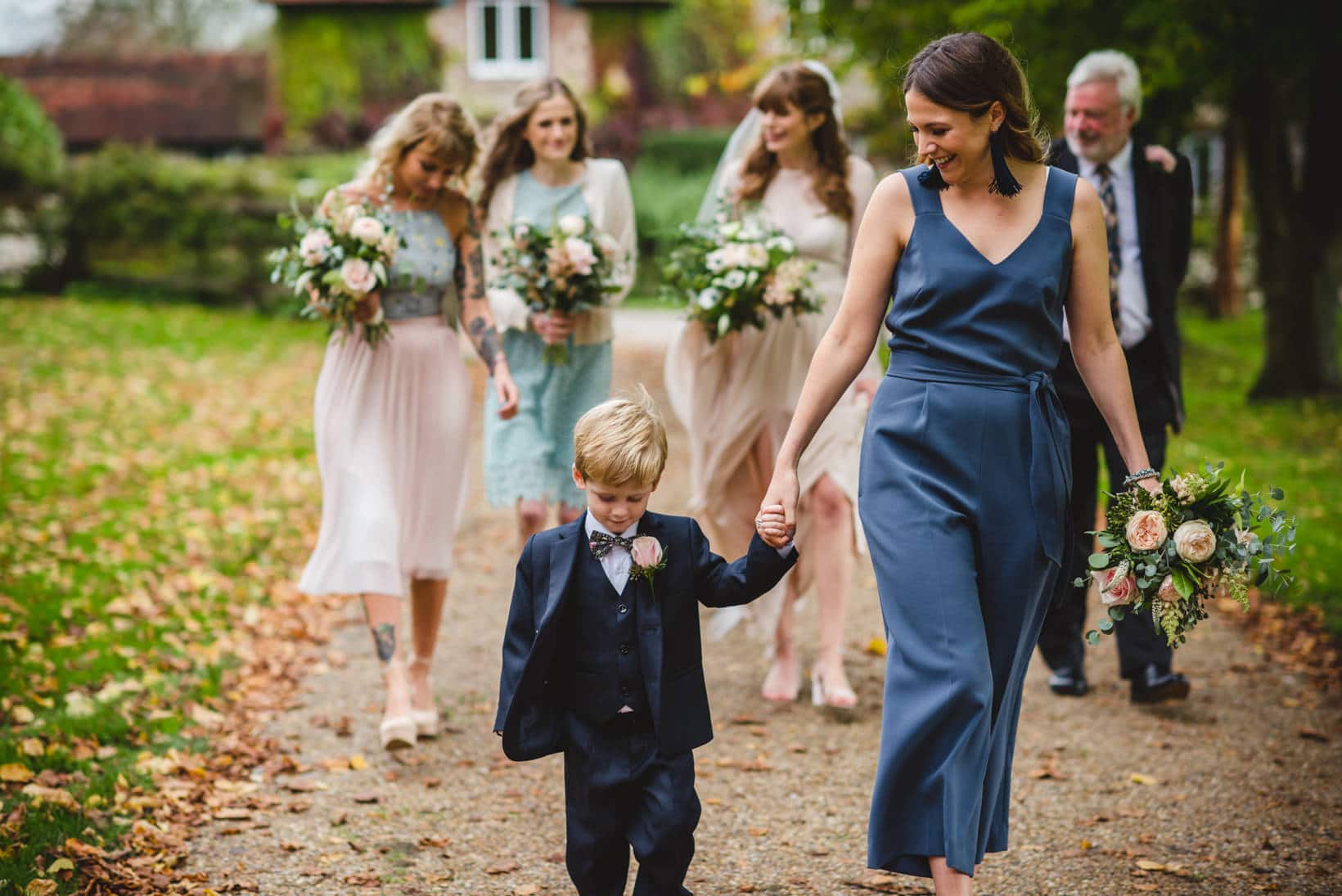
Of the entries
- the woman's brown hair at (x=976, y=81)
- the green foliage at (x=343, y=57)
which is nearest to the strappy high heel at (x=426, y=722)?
the woman's brown hair at (x=976, y=81)

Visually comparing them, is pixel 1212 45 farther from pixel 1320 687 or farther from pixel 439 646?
pixel 439 646

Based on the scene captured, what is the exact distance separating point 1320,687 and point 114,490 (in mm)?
8429

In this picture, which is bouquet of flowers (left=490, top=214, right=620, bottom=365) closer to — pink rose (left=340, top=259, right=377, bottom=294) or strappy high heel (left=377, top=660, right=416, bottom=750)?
pink rose (left=340, top=259, right=377, bottom=294)

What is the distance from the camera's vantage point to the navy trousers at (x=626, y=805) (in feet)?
11.6

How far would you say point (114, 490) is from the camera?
10.4 m

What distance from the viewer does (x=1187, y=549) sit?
337 cm

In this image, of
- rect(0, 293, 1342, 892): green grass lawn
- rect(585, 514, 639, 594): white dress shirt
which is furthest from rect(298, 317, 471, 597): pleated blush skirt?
rect(585, 514, 639, 594): white dress shirt

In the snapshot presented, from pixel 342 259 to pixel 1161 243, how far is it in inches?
139

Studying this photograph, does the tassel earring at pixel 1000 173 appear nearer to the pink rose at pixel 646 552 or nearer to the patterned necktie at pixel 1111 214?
the pink rose at pixel 646 552

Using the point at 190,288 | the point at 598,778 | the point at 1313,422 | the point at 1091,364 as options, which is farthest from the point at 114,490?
the point at 190,288

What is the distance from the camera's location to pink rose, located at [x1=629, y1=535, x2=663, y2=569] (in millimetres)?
3500

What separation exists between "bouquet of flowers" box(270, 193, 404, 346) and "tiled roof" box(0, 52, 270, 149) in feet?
104

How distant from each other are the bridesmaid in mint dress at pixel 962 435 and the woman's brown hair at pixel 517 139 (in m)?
2.99

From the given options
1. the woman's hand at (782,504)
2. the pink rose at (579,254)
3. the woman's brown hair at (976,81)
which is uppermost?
the woman's brown hair at (976,81)
